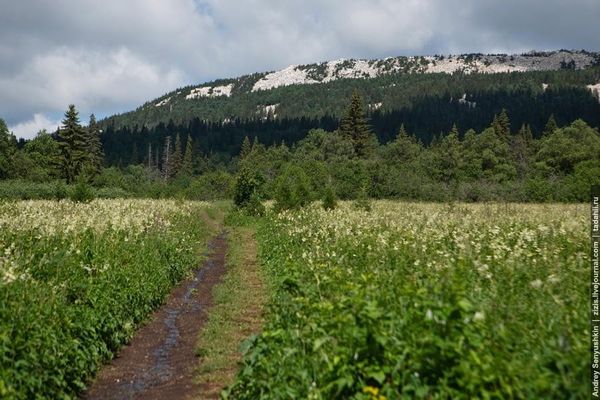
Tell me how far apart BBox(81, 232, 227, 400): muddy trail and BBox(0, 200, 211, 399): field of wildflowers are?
0.26m

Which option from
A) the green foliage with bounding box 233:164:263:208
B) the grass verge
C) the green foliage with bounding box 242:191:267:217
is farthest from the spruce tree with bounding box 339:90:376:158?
the grass verge

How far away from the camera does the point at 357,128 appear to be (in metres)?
70.8

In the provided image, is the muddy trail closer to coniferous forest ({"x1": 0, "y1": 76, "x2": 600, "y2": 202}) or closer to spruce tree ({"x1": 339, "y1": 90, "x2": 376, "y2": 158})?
coniferous forest ({"x1": 0, "y1": 76, "x2": 600, "y2": 202})

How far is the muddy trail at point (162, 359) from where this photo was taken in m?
7.04

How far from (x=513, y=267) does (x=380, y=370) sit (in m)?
3.56

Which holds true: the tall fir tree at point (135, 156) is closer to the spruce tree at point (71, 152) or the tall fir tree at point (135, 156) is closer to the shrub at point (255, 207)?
the spruce tree at point (71, 152)

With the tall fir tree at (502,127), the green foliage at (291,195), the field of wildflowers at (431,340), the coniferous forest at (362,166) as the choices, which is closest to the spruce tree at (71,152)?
the coniferous forest at (362,166)

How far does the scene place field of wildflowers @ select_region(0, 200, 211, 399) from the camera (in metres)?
5.82

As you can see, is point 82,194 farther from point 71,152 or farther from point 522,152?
point 522,152

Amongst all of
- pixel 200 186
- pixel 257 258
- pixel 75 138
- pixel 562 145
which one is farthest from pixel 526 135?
pixel 257 258

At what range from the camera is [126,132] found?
19450 centimetres

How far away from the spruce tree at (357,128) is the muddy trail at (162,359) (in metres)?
59.2

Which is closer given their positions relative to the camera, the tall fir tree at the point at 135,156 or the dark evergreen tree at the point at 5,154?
the dark evergreen tree at the point at 5,154

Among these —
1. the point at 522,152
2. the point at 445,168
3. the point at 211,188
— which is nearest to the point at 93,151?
the point at 211,188
